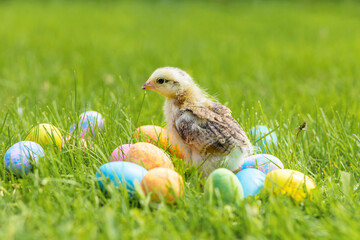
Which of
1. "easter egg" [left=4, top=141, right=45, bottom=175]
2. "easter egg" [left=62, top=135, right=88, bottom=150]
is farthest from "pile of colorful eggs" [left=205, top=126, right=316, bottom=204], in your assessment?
"easter egg" [left=4, top=141, right=45, bottom=175]

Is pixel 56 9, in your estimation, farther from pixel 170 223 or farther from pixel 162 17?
pixel 170 223

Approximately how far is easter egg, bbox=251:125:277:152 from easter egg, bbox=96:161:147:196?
2.98ft

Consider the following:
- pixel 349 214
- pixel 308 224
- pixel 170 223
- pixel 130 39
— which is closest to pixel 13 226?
pixel 170 223

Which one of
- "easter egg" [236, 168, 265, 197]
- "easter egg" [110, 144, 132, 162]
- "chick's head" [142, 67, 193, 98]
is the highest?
"chick's head" [142, 67, 193, 98]

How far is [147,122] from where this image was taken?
11.6 feet

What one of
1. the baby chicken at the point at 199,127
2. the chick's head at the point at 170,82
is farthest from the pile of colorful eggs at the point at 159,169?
the chick's head at the point at 170,82

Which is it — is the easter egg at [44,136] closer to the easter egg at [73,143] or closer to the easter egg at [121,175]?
the easter egg at [73,143]

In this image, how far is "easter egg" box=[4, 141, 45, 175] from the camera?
259 cm

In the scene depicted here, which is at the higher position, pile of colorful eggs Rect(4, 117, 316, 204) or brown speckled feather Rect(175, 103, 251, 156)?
brown speckled feather Rect(175, 103, 251, 156)

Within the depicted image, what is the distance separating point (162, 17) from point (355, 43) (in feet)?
14.5

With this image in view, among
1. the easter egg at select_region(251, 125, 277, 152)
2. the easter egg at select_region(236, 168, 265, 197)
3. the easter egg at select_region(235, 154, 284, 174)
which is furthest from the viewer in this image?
the easter egg at select_region(251, 125, 277, 152)

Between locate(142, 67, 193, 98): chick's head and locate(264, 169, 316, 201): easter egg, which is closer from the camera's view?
locate(264, 169, 316, 201): easter egg

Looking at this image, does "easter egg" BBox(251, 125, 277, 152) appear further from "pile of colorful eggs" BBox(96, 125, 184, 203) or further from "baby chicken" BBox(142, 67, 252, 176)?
"pile of colorful eggs" BBox(96, 125, 184, 203)

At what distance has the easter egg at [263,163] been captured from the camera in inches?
106
